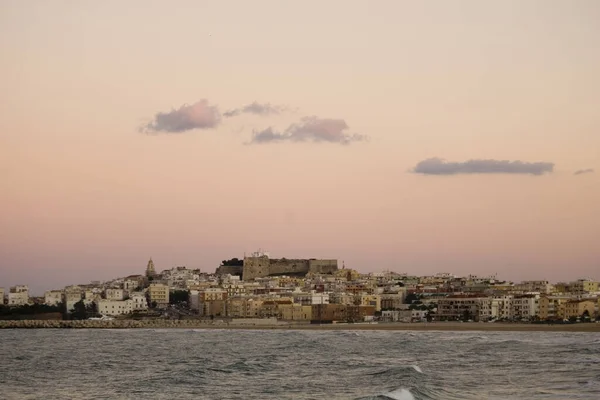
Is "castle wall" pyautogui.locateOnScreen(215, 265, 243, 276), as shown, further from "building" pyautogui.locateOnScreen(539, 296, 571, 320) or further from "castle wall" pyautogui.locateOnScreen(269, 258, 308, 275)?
"building" pyautogui.locateOnScreen(539, 296, 571, 320)

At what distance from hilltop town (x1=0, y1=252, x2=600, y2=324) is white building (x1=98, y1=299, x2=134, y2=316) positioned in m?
0.11

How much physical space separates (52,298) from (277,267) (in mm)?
39918

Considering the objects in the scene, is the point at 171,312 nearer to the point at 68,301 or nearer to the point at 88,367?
the point at 68,301

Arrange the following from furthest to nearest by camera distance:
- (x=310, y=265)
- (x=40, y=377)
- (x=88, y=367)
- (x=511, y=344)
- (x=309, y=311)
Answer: (x=310, y=265)
(x=309, y=311)
(x=511, y=344)
(x=88, y=367)
(x=40, y=377)

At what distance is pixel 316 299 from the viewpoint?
113m

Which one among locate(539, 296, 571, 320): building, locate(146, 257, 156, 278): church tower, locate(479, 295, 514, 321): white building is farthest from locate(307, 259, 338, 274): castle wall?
locate(539, 296, 571, 320): building

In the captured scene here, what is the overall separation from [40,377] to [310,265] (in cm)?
12592

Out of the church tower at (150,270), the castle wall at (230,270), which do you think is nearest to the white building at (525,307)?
the castle wall at (230,270)

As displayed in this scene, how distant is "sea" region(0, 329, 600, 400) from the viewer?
31.8 metres

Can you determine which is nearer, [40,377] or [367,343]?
[40,377]

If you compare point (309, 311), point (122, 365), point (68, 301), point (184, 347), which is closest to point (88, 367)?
point (122, 365)

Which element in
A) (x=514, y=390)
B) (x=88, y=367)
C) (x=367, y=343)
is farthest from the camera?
(x=367, y=343)

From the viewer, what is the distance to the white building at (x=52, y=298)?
131 m

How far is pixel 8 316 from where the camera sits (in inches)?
4564
